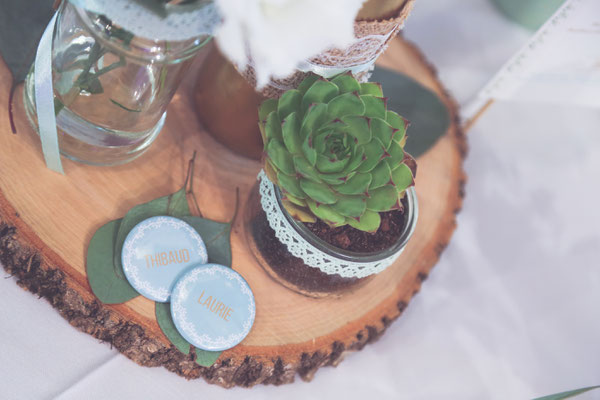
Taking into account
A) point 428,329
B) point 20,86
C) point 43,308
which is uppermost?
point 20,86

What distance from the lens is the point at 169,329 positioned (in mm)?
405

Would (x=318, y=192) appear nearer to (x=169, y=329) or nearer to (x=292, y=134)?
(x=292, y=134)

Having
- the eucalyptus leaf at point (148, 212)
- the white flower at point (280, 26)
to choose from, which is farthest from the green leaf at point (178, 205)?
the white flower at point (280, 26)

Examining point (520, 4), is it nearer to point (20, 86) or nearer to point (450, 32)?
point (450, 32)

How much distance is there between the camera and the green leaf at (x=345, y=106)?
1.09 feet

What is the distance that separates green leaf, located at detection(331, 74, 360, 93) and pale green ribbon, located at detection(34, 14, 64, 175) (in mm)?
194

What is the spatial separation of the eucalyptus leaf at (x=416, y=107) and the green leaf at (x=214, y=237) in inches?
8.8

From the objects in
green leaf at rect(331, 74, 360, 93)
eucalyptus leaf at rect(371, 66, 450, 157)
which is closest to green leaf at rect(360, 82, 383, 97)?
green leaf at rect(331, 74, 360, 93)

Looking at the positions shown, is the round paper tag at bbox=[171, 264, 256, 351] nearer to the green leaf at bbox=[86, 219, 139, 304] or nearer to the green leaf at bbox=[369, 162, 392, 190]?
the green leaf at bbox=[86, 219, 139, 304]

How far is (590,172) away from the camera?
71cm

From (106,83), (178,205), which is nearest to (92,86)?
(106,83)

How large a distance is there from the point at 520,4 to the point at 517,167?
0.77 feet

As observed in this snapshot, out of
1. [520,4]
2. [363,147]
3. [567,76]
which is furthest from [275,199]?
[520,4]

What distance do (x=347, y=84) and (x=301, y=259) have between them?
0.13 m
